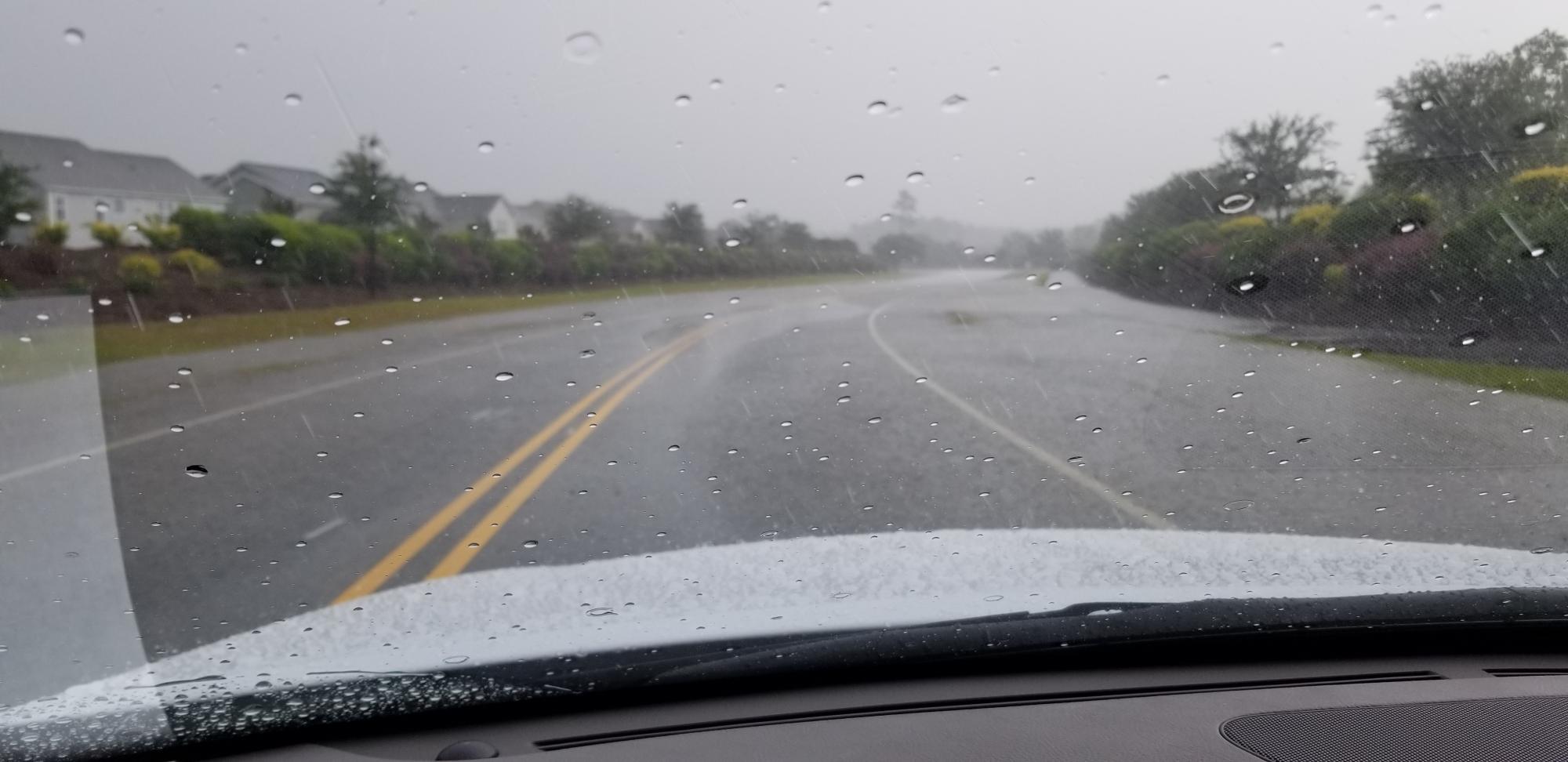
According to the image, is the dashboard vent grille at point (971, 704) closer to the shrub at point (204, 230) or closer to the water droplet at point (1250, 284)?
the water droplet at point (1250, 284)

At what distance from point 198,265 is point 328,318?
3.15 feet

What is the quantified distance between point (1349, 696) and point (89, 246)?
6.79 meters

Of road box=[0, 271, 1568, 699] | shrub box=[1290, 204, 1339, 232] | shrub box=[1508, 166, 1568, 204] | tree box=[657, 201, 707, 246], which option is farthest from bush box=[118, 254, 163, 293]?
shrub box=[1508, 166, 1568, 204]

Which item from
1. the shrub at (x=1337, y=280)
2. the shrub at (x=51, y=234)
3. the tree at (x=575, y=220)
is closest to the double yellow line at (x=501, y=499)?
the tree at (x=575, y=220)

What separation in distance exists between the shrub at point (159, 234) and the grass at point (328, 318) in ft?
1.53

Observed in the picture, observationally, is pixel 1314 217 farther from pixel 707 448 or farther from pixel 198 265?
pixel 198 265

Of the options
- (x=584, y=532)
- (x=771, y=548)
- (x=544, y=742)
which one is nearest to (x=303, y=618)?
(x=544, y=742)

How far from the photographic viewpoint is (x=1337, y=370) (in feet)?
27.6

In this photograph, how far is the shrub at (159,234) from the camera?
7.04 m

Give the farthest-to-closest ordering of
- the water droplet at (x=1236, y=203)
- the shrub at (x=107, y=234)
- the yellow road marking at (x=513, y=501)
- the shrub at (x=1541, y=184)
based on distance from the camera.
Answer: the water droplet at (x=1236, y=203)
the shrub at (x=107, y=234)
the shrub at (x=1541, y=184)
the yellow road marking at (x=513, y=501)

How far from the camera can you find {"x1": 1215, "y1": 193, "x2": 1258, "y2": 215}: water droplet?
283 inches


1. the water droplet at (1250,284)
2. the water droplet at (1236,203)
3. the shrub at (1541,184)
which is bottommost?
the water droplet at (1250,284)

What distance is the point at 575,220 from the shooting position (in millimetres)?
8164

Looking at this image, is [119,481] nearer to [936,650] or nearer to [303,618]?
[303,618]
